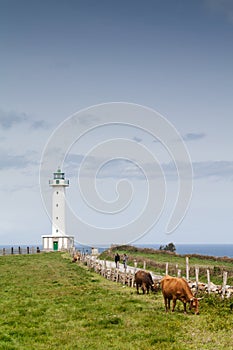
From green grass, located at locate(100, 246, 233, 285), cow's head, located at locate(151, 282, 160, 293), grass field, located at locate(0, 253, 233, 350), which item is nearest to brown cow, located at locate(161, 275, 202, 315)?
grass field, located at locate(0, 253, 233, 350)

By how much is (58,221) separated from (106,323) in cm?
7059

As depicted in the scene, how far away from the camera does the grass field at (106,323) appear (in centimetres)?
1418

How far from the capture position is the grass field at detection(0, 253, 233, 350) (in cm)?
1418

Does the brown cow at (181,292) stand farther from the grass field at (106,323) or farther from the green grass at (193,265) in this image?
the green grass at (193,265)

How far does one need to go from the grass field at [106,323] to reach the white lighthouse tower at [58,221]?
192ft

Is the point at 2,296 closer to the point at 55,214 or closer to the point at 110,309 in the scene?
the point at 110,309

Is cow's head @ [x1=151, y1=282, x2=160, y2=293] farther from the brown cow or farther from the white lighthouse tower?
the white lighthouse tower

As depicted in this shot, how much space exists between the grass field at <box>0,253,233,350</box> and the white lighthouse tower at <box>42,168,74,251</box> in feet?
192

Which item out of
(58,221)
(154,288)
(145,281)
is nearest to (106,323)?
(145,281)

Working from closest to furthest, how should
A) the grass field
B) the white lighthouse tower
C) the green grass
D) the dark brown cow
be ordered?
1. the grass field
2. the dark brown cow
3. the green grass
4. the white lighthouse tower

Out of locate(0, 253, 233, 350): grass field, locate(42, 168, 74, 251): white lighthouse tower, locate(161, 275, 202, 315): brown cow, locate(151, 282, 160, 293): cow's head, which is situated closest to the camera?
locate(0, 253, 233, 350): grass field

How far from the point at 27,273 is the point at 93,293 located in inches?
558

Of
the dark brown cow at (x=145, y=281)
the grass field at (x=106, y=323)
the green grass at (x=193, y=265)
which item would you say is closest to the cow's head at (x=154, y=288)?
the dark brown cow at (x=145, y=281)

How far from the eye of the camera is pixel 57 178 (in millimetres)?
92812
